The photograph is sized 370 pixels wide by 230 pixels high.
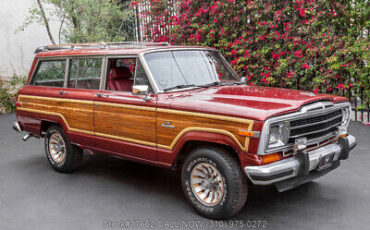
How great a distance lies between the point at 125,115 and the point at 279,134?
2143 millimetres

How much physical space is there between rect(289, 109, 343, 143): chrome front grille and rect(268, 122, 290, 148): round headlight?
0.25 ft

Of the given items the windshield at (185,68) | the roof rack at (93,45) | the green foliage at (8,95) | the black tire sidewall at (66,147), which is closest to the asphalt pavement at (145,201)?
the black tire sidewall at (66,147)

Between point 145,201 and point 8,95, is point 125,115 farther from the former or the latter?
point 8,95

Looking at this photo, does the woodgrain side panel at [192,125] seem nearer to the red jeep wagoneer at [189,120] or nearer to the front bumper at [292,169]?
the red jeep wagoneer at [189,120]

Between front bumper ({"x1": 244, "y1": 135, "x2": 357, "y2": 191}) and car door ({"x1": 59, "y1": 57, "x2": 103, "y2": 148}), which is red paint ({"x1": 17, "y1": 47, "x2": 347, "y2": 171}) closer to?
car door ({"x1": 59, "y1": 57, "x2": 103, "y2": 148})

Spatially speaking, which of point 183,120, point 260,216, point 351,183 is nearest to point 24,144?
point 183,120

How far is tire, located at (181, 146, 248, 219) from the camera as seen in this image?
4195mm

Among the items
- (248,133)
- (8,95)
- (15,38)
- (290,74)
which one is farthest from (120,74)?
(15,38)

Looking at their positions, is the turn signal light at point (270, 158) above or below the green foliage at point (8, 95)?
above

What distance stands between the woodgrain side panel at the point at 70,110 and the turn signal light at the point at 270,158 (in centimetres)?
278

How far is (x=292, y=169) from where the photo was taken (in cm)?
409

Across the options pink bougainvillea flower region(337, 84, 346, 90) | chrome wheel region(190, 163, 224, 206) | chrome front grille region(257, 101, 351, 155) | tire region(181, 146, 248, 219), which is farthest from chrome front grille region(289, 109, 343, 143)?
pink bougainvillea flower region(337, 84, 346, 90)

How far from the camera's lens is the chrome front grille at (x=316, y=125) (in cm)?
424

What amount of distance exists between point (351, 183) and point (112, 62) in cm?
383
